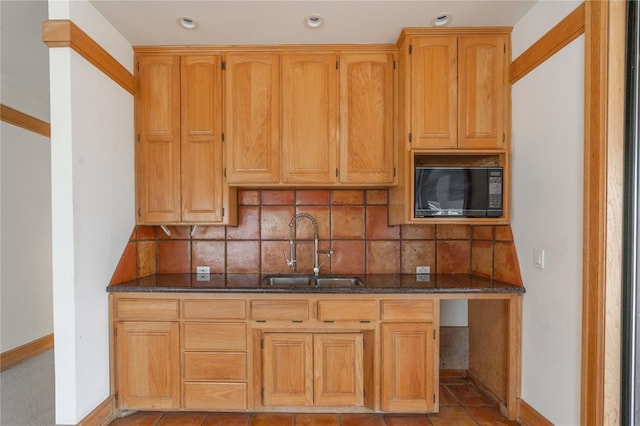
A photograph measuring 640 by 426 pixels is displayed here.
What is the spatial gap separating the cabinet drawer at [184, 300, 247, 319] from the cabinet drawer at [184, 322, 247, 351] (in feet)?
0.17

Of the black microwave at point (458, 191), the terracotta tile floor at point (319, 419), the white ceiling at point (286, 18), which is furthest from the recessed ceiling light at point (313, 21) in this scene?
the terracotta tile floor at point (319, 419)

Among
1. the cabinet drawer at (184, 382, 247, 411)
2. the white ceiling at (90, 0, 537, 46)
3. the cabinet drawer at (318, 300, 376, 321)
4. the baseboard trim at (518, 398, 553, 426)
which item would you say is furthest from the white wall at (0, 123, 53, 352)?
the baseboard trim at (518, 398, 553, 426)

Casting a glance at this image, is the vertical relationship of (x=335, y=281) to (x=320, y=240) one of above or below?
below

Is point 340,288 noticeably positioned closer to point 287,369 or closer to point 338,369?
point 338,369

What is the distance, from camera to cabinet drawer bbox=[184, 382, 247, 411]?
2109 mm

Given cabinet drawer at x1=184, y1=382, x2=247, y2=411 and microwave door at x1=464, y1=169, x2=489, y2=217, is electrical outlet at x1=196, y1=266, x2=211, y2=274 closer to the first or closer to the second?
cabinet drawer at x1=184, y1=382, x2=247, y2=411

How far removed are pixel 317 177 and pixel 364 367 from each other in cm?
137

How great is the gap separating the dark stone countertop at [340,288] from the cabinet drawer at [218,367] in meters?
0.44

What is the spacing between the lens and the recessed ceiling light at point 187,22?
2.11 meters

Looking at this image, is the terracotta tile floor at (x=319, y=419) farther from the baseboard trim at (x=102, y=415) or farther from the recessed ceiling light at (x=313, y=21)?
the recessed ceiling light at (x=313, y=21)

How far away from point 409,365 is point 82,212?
2.25m

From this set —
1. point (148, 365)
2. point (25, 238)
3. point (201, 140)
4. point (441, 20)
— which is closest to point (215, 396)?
point (148, 365)

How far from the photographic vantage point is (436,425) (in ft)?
6.70

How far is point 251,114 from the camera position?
95.5 inches
